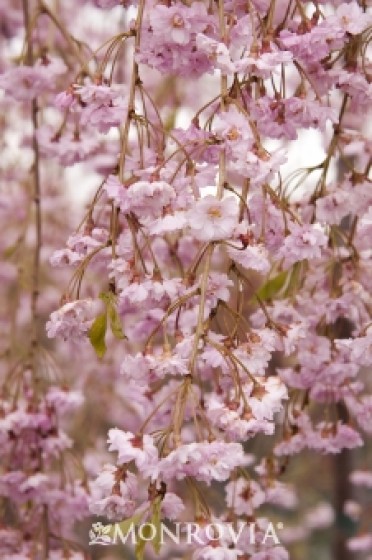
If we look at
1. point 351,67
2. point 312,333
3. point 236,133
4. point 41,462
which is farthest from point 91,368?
point 236,133

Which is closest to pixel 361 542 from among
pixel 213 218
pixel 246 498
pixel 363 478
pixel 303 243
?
pixel 363 478

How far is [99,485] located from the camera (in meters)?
1.27

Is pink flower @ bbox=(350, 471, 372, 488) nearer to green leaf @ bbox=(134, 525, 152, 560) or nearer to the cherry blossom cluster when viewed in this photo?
the cherry blossom cluster

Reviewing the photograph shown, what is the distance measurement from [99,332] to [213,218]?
0.25 meters

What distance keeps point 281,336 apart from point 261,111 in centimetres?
38

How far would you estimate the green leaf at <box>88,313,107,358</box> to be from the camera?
4.48 feet

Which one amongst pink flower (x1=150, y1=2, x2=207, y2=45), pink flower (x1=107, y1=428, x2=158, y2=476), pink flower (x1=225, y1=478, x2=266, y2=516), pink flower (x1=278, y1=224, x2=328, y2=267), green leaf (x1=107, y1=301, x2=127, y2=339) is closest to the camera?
pink flower (x1=107, y1=428, x2=158, y2=476)

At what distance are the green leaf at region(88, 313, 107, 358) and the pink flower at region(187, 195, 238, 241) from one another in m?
0.20

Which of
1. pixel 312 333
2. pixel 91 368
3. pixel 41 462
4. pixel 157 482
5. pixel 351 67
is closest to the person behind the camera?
pixel 157 482

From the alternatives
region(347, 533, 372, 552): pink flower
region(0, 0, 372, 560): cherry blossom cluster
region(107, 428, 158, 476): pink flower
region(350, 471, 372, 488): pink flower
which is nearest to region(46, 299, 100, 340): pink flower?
region(0, 0, 372, 560): cherry blossom cluster

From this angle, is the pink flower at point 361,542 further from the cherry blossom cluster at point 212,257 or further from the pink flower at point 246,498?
the pink flower at point 246,498

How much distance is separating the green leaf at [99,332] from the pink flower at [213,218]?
0.65 feet

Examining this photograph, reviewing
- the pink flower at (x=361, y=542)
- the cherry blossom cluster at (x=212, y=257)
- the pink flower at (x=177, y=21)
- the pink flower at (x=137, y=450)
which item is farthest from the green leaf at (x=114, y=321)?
the pink flower at (x=361, y=542)

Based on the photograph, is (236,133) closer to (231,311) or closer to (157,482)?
(231,311)
